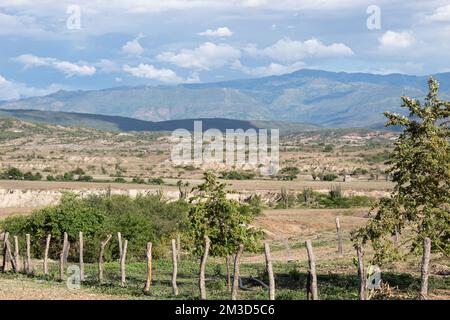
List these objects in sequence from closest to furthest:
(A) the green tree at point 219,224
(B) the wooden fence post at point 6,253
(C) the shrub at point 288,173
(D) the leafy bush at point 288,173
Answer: (A) the green tree at point 219,224 < (B) the wooden fence post at point 6,253 < (D) the leafy bush at point 288,173 < (C) the shrub at point 288,173

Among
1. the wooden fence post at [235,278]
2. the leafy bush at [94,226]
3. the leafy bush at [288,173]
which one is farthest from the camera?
the leafy bush at [288,173]

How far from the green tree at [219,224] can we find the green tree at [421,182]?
5.21 meters

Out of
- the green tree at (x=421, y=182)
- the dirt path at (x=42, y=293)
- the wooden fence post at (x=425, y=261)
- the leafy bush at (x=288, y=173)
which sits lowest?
the leafy bush at (x=288, y=173)

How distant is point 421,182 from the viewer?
21188mm

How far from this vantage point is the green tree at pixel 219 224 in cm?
2545

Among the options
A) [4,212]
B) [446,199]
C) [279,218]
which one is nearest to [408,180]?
[446,199]

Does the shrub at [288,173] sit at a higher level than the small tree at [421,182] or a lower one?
lower

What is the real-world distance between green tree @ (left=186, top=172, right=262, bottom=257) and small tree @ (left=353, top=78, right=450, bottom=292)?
205 inches

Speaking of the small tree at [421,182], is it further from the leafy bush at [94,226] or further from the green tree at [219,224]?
the leafy bush at [94,226]

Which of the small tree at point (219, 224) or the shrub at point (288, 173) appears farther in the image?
the shrub at point (288, 173)

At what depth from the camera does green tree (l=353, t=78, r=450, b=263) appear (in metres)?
21.0

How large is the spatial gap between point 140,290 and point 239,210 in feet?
18.5

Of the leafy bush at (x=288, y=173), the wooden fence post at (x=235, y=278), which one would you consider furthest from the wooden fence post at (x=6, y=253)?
the leafy bush at (x=288, y=173)

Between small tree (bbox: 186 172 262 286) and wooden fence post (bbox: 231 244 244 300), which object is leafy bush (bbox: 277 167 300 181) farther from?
wooden fence post (bbox: 231 244 244 300)
